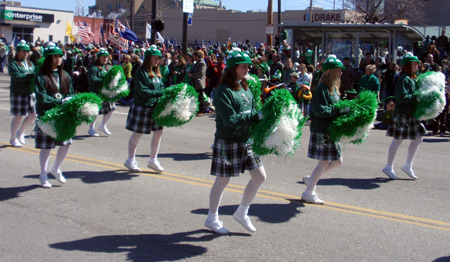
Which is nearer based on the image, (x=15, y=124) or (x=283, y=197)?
(x=283, y=197)

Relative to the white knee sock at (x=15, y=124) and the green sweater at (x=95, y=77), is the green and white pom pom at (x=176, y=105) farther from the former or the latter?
the white knee sock at (x=15, y=124)

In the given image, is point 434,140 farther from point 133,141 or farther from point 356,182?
point 133,141

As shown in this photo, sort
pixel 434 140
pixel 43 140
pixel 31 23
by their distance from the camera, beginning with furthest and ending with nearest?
pixel 31 23, pixel 434 140, pixel 43 140

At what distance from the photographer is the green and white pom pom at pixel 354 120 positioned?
577 centimetres

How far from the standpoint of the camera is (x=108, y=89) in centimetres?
939

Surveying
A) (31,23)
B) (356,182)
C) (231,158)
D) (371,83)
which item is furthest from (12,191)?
(31,23)

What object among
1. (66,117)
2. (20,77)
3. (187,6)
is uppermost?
(187,6)

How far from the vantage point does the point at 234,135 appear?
4918 mm

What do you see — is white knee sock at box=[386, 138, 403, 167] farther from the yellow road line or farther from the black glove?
the black glove

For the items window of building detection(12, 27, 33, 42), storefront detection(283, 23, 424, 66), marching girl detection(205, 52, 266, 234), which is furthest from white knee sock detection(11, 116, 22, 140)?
window of building detection(12, 27, 33, 42)

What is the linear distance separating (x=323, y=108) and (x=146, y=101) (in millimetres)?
2826

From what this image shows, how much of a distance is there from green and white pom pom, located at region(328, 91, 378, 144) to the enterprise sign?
182 feet

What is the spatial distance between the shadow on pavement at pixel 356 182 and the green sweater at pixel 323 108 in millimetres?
1582

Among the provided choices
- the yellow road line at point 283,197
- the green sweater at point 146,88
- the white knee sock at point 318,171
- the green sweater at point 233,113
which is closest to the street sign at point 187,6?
the yellow road line at point 283,197
